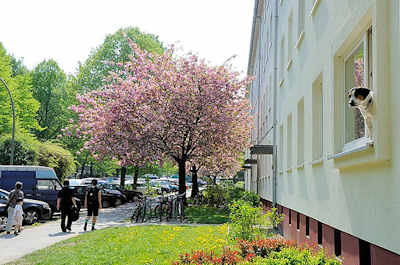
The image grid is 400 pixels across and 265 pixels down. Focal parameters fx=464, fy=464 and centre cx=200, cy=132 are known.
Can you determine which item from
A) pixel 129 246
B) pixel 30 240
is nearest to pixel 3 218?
pixel 30 240

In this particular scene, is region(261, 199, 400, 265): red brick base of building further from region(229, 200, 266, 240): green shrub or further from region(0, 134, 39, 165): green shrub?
region(0, 134, 39, 165): green shrub

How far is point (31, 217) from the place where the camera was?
18.2m

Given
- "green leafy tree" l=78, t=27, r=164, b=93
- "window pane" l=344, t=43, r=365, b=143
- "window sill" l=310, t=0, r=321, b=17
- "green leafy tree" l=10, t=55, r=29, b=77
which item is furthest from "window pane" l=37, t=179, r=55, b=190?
"green leafy tree" l=10, t=55, r=29, b=77

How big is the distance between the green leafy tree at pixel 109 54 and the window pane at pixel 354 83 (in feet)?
122

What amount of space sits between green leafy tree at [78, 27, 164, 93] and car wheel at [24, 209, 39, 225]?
84.3 feet

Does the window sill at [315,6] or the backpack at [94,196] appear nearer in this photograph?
the window sill at [315,6]

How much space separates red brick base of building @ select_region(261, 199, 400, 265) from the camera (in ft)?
16.2

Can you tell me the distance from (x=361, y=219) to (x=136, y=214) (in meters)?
15.9

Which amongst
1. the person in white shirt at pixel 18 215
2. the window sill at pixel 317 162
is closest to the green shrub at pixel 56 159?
the person in white shirt at pixel 18 215

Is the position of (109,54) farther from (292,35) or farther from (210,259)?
(210,259)

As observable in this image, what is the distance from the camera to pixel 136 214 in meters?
20.4

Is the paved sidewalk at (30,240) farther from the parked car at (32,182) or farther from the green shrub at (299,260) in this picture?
the green shrub at (299,260)

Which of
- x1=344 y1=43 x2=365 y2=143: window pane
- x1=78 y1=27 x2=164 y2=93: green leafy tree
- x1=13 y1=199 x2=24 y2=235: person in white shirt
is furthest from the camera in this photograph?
x1=78 y1=27 x2=164 y2=93: green leafy tree

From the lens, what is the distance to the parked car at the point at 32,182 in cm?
2106
